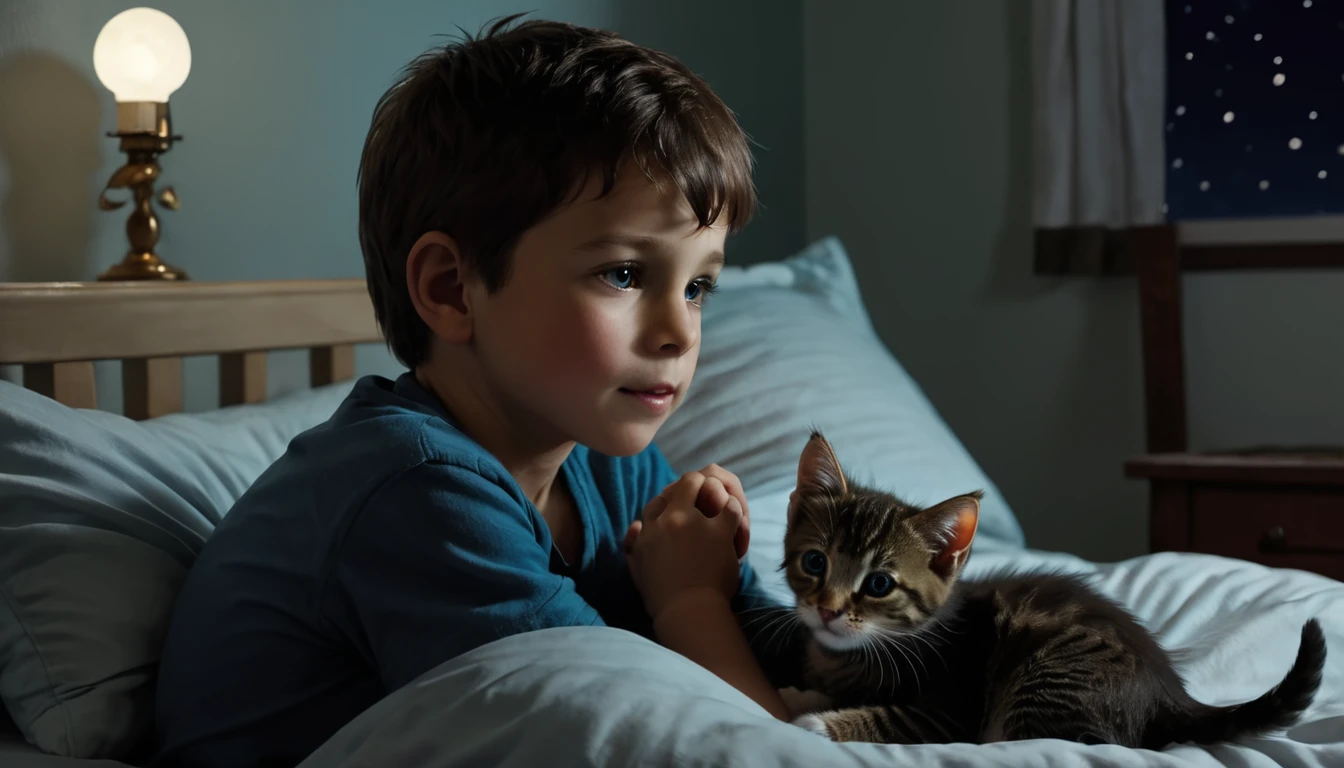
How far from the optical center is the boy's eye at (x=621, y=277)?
0.97 metres

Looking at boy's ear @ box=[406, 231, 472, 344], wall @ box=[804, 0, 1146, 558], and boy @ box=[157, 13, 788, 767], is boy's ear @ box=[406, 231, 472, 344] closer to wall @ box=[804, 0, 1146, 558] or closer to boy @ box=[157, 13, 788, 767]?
boy @ box=[157, 13, 788, 767]

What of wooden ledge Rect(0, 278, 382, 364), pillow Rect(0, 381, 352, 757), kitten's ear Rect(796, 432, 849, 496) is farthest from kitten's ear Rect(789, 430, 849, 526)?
wooden ledge Rect(0, 278, 382, 364)

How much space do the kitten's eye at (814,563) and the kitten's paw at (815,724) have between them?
160 millimetres

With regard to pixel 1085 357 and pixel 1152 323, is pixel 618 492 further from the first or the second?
pixel 1085 357

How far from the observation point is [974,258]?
3.07 metres

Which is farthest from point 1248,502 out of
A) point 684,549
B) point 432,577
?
point 432,577

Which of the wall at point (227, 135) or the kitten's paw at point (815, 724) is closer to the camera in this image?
the kitten's paw at point (815, 724)

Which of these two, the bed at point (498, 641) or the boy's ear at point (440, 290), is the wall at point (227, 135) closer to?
the bed at point (498, 641)

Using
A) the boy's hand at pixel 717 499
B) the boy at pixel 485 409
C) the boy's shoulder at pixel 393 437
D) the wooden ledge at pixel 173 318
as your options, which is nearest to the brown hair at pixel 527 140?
the boy at pixel 485 409

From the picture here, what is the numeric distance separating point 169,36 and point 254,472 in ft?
2.00

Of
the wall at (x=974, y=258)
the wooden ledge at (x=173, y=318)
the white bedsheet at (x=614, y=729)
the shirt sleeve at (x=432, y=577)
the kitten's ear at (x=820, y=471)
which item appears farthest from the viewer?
the wall at (x=974, y=258)

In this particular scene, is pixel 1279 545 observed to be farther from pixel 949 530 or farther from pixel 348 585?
pixel 348 585

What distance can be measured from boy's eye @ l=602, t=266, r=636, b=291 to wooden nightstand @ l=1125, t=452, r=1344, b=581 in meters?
1.52

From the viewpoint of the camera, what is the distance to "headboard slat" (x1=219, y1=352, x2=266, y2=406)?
1612 millimetres
